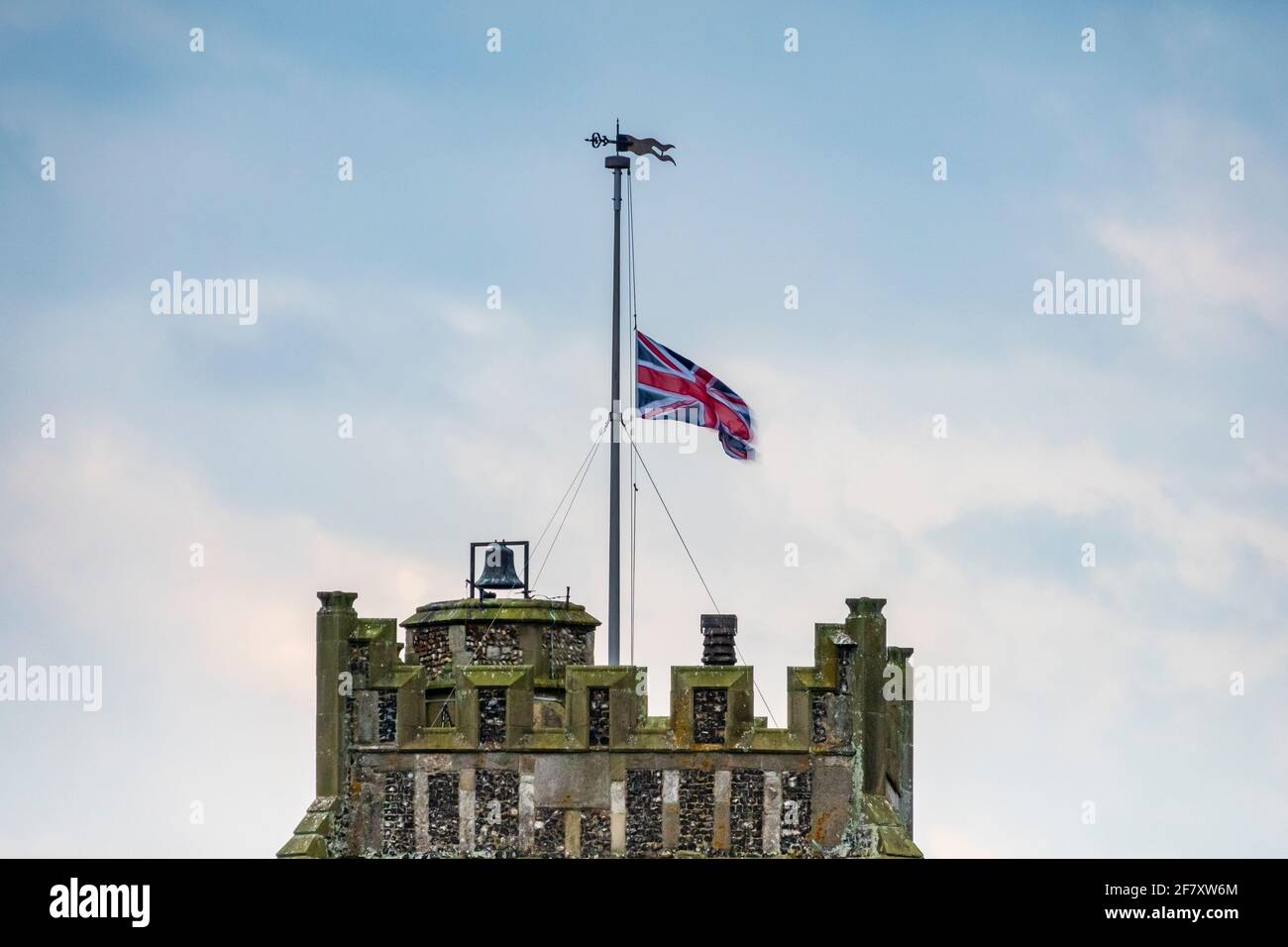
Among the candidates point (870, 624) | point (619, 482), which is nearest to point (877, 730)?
point (870, 624)

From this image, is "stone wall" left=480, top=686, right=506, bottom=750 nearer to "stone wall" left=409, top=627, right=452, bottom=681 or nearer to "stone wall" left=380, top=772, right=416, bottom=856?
"stone wall" left=380, top=772, right=416, bottom=856

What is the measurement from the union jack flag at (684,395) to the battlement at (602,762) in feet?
24.1

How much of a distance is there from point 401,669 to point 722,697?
6.62 meters

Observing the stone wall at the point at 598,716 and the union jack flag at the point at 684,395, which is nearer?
the stone wall at the point at 598,716

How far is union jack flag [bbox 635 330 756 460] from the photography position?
91375mm

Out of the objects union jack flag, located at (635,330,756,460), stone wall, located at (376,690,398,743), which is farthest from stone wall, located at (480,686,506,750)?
union jack flag, located at (635,330,756,460)

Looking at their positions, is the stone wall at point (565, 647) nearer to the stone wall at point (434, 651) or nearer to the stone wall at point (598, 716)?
the stone wall at point (434, 651)

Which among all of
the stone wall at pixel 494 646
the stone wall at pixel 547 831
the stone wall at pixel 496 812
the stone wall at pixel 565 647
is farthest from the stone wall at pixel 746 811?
the stone wall at pixel 494 646

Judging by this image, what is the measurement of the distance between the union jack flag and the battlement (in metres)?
7.34

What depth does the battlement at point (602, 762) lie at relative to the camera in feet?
278

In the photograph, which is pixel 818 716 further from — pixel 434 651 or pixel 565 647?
pixel 434 651

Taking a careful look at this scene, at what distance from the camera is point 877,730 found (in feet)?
281

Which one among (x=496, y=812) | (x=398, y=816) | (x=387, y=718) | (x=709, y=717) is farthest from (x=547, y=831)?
(x=387, y=718)
